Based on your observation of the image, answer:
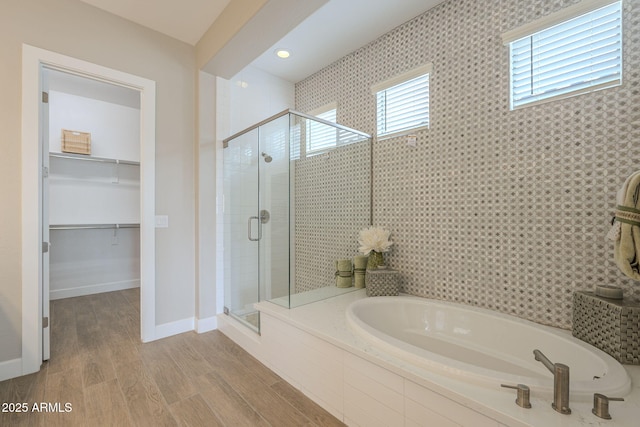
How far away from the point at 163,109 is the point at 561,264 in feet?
11.1

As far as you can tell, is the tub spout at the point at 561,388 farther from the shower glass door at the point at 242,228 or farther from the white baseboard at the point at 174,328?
the white baseboard at the point at 174,328

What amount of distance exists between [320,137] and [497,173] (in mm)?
1432

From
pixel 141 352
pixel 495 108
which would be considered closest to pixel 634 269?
pixel 495 108

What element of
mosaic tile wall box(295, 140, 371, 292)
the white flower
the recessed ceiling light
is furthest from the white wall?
the white flower

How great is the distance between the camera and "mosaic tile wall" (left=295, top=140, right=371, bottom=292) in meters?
2.56

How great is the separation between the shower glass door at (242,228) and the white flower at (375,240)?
979 mm

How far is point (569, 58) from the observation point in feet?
5.47

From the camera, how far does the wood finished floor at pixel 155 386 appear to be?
1549mm

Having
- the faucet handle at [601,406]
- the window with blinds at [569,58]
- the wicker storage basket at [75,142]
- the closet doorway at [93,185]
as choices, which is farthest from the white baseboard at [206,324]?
the window with blinds at [569,58]

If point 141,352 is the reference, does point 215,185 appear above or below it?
above

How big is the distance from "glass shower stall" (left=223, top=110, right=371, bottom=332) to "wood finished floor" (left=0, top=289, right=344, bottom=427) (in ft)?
1.50

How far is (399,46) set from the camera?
8.17 ft

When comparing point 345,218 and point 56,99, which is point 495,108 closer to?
point 345,218

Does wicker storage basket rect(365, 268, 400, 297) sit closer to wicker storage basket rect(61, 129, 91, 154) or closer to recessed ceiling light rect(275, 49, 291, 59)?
recessed ceiling light rect(275, 49, 291, 59)
